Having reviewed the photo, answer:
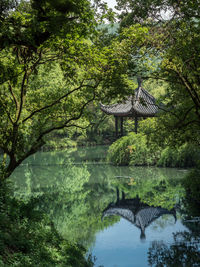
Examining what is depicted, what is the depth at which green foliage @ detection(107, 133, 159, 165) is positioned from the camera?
71.1ft

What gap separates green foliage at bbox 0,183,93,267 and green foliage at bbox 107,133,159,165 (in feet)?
49.5

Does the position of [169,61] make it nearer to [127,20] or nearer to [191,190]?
[127,20]

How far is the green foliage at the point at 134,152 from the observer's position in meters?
21.7

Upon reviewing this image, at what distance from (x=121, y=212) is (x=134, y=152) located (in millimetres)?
10863

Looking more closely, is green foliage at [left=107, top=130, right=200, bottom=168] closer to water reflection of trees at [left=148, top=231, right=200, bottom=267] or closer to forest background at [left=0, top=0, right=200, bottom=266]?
forest background at [left=0, top=0, right=200, bottom=266]

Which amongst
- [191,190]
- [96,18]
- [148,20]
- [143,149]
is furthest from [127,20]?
[143,149]

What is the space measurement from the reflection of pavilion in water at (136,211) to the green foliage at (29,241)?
3390 mm

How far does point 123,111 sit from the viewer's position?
25.1 meters

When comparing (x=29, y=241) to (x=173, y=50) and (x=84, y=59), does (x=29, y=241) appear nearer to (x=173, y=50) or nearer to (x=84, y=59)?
(x=84, y=59)

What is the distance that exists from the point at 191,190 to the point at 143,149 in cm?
997

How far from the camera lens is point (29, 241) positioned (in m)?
4.98

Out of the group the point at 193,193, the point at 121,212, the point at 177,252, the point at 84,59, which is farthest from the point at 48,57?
the point at 193,193

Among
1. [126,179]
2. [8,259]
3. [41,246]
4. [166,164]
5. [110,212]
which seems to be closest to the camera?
[8,259]

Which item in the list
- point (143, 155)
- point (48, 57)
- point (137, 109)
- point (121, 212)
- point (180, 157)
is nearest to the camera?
point (48, 57)
